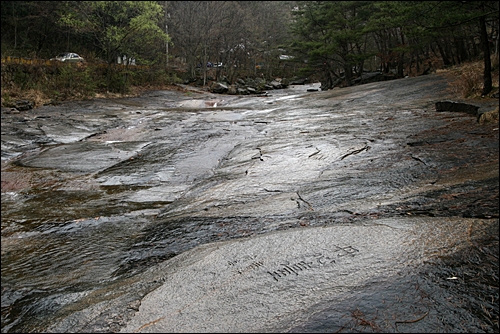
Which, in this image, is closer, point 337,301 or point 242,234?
point 337,301

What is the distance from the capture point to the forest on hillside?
1664 centimetres

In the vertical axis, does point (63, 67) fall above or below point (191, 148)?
above

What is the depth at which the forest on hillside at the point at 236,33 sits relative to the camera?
16.6 m

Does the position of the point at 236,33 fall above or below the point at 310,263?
above

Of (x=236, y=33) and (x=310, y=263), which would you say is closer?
(x=310, y=263)

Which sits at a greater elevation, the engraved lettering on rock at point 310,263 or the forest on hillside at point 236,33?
the forest on hillside at point 236,33

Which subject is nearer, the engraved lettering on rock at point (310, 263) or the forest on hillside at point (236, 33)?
the engraved lettering on rock at point (310, 263)

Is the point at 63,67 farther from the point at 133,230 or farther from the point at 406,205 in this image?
the point at 406,205

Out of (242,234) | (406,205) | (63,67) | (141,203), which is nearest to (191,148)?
(141,203)

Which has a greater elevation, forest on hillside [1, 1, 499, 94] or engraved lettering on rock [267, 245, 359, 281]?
forest on hillside [1, 1, 499, 94]

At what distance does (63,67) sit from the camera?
18562 millimetres

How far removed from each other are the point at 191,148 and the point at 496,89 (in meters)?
7.40

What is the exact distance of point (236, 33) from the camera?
125 feet

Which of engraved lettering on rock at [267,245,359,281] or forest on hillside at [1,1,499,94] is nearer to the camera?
engraved lettering on rock at [267,245,359,281]
